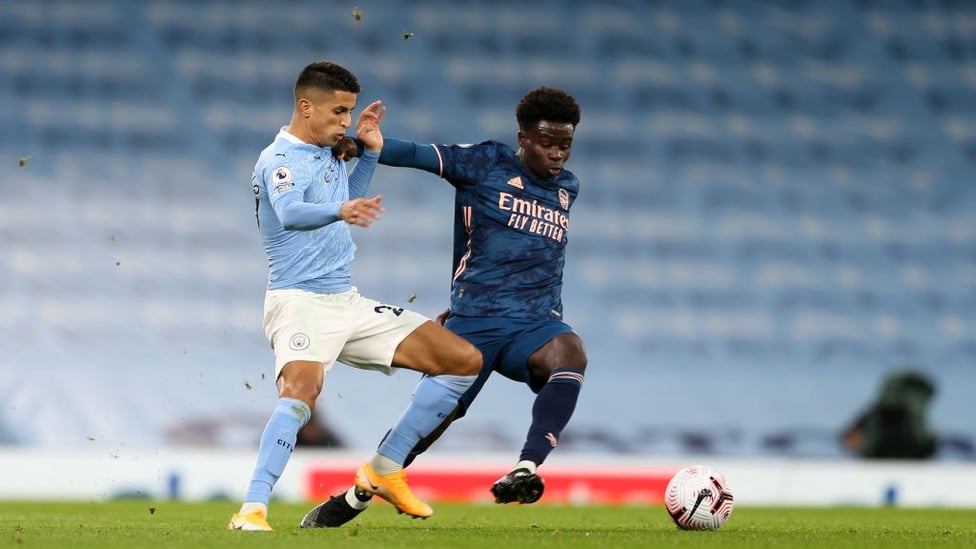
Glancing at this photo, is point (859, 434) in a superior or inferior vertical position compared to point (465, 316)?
inferior

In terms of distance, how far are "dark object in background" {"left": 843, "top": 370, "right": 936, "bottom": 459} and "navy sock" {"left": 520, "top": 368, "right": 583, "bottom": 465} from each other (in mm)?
8410

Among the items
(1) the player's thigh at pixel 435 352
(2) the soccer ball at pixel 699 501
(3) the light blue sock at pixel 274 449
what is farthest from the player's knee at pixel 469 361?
(2) the soccer ball at pixel 699 501

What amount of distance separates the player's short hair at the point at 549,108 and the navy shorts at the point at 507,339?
859mm

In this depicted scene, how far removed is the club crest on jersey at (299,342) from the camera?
16.1ft

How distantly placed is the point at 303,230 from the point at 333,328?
41 centimetres

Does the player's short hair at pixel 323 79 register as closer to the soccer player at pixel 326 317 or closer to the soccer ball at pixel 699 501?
the soccer player at pixel 326 317

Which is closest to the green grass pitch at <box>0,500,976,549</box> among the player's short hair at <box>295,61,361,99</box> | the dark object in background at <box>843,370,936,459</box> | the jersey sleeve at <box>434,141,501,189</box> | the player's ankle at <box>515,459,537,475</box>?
the player's ankle at <box>515,459,537,475</box>

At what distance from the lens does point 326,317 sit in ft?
16.5

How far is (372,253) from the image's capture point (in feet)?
47.5

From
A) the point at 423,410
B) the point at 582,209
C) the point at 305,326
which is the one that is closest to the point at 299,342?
the point at 305,326

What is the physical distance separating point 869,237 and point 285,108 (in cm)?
667

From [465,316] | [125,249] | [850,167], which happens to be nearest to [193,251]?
[125,249]

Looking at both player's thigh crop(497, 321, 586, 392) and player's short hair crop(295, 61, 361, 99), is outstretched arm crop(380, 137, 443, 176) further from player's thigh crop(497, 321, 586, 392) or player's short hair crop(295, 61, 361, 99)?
player's thigh crop(497, 321, 586, 392)

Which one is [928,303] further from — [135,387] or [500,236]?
[500,236]
